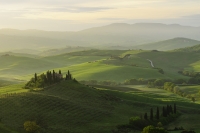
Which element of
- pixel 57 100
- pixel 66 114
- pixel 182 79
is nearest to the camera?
pixel 66 114

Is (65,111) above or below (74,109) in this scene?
below

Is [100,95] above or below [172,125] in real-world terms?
above

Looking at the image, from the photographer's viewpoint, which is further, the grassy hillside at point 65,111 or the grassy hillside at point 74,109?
the grassy hillside at point 74,109

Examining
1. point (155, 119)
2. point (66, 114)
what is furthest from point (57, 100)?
point (155, 119)

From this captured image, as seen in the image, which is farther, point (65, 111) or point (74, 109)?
point (74, 109)

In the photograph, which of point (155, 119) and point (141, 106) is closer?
point (155, 119)

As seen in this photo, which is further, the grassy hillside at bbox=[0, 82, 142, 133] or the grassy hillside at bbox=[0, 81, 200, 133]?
the grassy hillside at bbox=[0, 81, 200, 133]

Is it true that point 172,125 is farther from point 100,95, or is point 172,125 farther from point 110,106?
point 100,95

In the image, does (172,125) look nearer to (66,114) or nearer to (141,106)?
(141,106)

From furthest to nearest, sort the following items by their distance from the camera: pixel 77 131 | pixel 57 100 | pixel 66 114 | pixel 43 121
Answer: pixel 57 100 → pixel 66 114 → pixel 43 121 → pixel 77 131
